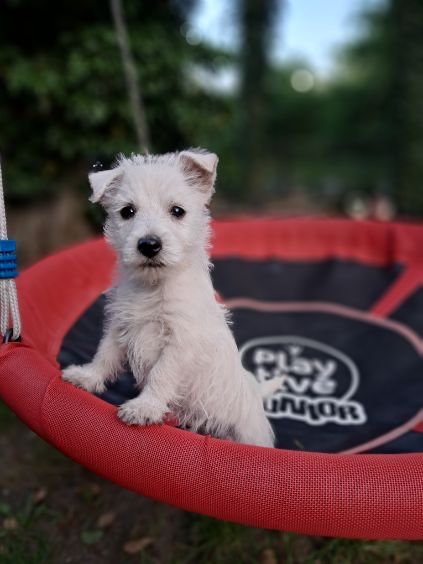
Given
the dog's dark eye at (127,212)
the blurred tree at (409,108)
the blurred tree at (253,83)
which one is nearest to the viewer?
the dog's dark eye at (127,212)

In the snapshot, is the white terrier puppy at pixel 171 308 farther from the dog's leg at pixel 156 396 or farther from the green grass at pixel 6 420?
the green grass at pixel 6 420

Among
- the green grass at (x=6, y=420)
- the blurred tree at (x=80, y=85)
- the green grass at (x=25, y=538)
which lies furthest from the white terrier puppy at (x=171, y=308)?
the blurred tree at (x=80, y=85)

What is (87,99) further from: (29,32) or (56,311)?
(56,311)

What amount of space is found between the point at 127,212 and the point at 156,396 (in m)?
0.50

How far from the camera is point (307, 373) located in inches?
104

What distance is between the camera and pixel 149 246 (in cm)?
135

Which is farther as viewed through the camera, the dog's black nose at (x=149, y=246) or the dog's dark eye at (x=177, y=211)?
the dog's dark eye at (x=177, y=211)

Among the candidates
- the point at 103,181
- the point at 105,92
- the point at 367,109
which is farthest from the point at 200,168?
the point at 367,109

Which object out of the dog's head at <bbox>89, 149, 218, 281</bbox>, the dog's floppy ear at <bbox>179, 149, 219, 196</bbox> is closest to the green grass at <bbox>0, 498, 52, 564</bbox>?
the dog's head at <bbox>89, 149, 218, 281</bbox>

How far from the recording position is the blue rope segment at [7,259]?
163cm

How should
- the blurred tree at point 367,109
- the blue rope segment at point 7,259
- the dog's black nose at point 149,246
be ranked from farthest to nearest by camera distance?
the blurred tree at point 367,109, the blue rope segment at point 7,259, the dog's black nose at point 149,246

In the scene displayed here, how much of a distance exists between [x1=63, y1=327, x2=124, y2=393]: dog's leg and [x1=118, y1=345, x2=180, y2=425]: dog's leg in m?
0.22

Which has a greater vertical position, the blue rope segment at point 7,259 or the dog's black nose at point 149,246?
the dog's black nose at point 149,246

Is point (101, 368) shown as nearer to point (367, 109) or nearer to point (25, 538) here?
point (25, 538)
